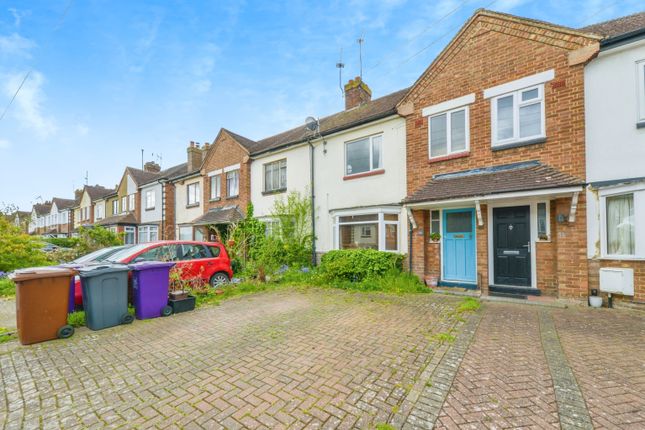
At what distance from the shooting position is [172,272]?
734cm

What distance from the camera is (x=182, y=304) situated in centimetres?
647

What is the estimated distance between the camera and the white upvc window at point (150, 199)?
22.4 m

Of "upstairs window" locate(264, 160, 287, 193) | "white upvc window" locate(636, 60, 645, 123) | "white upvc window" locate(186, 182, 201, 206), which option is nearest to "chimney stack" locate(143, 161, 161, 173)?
"white upvc window" locate(186, 182, 201, 206)

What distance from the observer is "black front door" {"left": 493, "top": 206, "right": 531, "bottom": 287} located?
758 centimetres

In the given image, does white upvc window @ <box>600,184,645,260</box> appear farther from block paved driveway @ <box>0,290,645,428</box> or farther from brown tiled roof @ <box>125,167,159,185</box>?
brown tiled roof @ <box>125,167,159,185</box>

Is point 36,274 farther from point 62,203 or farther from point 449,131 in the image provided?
point 62,203

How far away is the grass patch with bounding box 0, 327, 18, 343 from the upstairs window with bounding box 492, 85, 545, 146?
11.2m

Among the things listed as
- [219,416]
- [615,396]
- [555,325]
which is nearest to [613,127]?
[555,325]

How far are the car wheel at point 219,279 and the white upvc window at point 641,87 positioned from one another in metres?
10.9

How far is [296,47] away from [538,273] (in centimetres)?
1062

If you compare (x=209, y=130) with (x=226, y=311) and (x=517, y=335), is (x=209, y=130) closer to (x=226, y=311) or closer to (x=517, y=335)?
(x=226, y=311)

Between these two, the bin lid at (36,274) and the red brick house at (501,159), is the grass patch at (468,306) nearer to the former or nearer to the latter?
the red brick house at (501,159)

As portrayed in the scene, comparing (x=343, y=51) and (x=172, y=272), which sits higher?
(x=343, y=51)

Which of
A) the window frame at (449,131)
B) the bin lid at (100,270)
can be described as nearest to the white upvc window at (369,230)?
the window frame at (449,131)
